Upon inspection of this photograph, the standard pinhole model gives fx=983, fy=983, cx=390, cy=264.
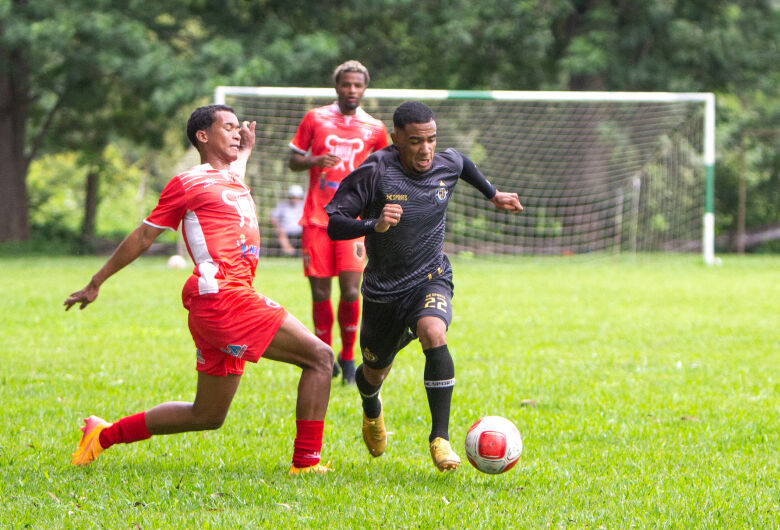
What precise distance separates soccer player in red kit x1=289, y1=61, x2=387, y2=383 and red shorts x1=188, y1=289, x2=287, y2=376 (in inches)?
A: 113

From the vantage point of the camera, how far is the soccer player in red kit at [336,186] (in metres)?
7.48

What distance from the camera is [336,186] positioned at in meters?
7.71

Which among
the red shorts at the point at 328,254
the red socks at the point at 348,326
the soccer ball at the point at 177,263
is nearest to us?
the red shorts at the point at 328,254

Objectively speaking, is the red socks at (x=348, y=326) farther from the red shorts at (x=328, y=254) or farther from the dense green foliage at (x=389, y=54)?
the dense green foliage at (x=389, y=54)

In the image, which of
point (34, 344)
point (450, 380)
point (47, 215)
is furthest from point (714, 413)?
point (47, 215)

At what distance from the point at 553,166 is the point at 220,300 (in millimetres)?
18645

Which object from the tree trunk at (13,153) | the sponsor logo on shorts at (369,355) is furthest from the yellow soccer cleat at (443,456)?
the tree trunk at (13,153)

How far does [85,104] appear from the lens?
26.5 meters

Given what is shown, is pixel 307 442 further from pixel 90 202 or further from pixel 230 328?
pixel 90 202

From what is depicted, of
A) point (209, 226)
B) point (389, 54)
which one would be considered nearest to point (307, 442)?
point (209, 226)

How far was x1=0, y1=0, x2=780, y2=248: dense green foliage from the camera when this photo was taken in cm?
2259

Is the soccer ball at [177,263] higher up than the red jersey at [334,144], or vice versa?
the red jersey at [334,144]

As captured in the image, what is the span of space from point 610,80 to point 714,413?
2011 cm

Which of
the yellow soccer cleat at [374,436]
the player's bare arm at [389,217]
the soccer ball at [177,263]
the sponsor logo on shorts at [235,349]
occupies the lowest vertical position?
the soccer ball at [177,263]
